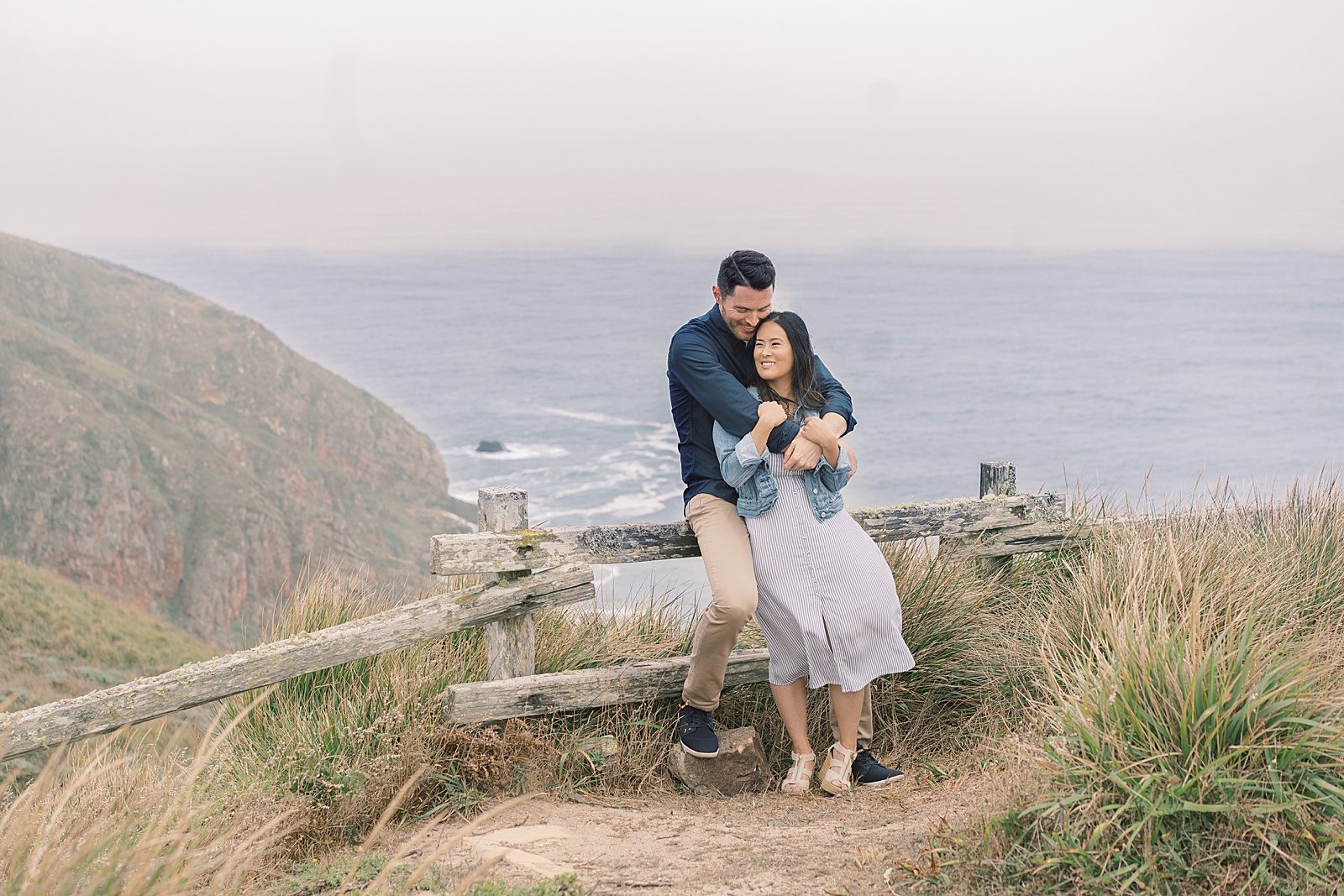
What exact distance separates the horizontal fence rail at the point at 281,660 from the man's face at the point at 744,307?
1.32m

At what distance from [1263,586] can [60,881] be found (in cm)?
486

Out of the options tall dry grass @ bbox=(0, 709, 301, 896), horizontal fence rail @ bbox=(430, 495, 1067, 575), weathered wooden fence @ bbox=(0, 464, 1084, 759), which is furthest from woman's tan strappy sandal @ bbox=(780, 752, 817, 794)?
tall dry grass @ bbox=(0, 709, 301, 896)

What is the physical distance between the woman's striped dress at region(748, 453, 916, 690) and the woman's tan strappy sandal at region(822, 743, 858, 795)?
0.34 metres

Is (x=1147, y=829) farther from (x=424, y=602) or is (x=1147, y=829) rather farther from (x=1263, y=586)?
(x=424, y=602)

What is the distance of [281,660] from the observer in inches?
187

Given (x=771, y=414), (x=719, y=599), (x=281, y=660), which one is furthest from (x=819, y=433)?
(x=281, y=660)

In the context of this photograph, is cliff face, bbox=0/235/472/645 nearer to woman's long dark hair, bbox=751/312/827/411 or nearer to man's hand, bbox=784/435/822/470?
woman's long dark hair, bbox=751/312/827/411

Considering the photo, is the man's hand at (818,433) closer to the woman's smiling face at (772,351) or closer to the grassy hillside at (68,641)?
the woman's smiling face at (772,351)

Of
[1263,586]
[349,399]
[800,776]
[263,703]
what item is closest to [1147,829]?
[800,776]

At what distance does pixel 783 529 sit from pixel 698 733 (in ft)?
3.31

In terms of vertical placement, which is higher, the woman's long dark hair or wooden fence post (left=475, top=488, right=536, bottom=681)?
the woman's long dark hair

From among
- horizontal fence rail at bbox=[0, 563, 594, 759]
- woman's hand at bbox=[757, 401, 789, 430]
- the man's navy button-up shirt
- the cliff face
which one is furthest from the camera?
the cliff face

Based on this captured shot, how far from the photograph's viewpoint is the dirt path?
377 cm

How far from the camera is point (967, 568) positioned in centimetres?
606
